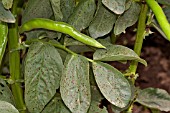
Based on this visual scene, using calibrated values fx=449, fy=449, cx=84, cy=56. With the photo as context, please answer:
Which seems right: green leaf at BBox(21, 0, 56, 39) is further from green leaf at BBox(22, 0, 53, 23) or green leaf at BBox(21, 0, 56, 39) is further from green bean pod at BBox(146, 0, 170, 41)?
green bean pod at BBox(146, 0, 170, 41)

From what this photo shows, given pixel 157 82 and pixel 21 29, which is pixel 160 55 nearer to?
pixel 157 82

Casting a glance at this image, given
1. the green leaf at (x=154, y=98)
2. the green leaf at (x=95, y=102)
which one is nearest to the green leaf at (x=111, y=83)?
the green leaf at (x=95, y=102)

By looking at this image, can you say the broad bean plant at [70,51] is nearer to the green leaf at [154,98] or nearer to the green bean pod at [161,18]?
the green bean pod at [161,18]

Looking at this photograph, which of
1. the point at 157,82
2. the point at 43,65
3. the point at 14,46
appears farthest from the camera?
the point at 157,82

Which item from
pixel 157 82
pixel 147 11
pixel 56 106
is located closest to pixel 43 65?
pixel 56 106

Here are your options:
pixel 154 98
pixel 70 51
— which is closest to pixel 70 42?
pixel 70 51

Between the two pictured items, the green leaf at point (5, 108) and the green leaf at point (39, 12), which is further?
the green leaf at point (39, 12)
